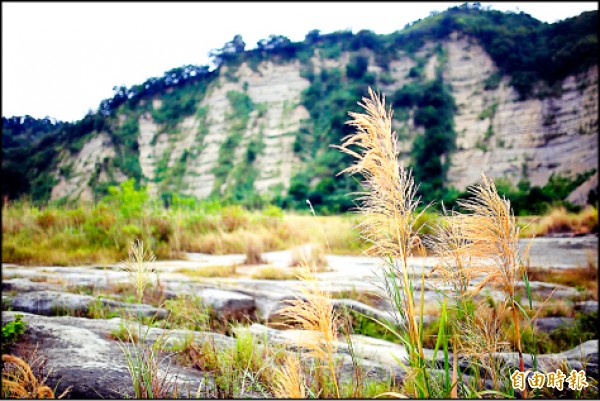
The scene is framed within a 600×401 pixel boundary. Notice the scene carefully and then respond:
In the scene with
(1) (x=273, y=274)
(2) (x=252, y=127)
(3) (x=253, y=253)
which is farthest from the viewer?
(2) (x=252, y=127)

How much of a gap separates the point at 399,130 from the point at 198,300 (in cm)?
2610

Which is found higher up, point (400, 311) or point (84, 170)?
point (84, 170)

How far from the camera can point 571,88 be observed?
2498 cm

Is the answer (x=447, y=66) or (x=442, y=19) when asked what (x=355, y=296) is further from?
(x=447, y=66)

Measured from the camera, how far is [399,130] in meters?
→ 27.5

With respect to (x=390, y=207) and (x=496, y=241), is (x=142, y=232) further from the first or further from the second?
(x=496, y=241)

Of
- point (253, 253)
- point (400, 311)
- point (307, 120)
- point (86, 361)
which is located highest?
point (307, 120)

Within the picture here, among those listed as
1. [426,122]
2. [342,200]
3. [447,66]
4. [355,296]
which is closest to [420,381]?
[355,296]

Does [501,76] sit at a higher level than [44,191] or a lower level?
higher

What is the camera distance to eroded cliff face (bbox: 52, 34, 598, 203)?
19453 mm

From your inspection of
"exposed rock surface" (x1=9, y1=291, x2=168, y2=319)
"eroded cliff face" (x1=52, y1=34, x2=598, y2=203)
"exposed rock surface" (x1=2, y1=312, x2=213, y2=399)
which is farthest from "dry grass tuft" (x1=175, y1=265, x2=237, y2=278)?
"eroded cliff face" (x1=52, y1=34, x2=598, y2=203)

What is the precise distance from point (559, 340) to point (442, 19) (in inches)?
1258

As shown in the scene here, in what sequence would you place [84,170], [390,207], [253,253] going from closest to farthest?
[390,207] → [253,253] → [84,170]

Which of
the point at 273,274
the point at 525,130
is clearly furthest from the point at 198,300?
the point at 525,130
